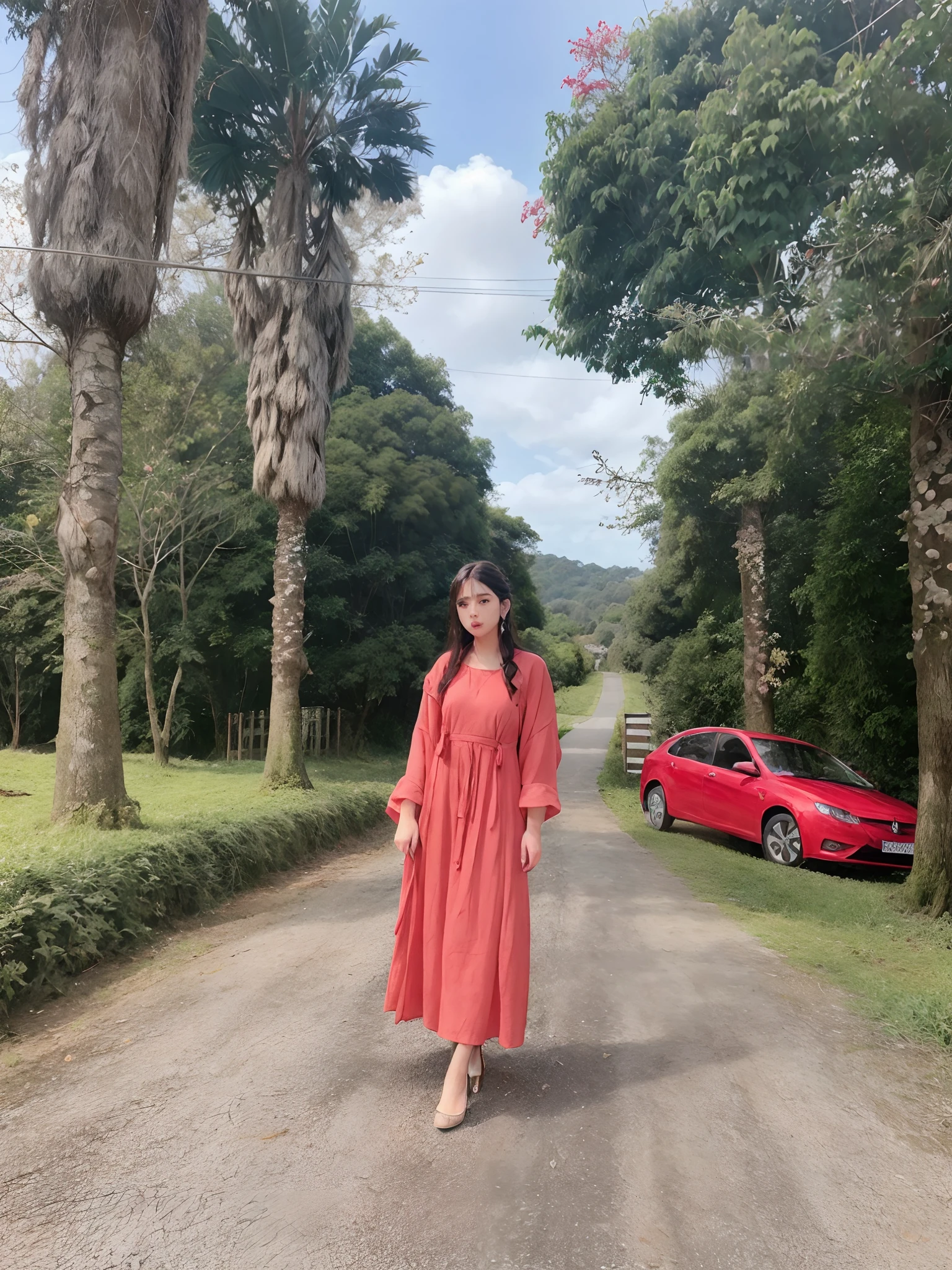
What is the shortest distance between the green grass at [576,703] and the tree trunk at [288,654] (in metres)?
28.8

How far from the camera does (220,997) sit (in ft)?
14.0

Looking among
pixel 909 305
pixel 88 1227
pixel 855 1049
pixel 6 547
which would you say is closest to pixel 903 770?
pixel 909 305

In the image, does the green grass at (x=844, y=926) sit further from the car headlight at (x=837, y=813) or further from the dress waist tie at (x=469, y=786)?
the dress waist tie at (x=469, y=786)

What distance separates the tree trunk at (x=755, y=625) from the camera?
13367 mm

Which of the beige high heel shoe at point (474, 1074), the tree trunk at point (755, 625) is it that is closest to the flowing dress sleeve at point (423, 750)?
the beige high heel shoe at point (474, 1074)

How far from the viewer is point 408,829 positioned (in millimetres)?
3291

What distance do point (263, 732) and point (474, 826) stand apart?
17959mm

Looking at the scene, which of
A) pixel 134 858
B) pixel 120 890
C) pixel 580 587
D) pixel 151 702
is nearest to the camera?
pixel 120 890

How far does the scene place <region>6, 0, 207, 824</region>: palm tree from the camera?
7.19 metres

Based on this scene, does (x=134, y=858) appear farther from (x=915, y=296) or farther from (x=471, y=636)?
(x=915, y=296)

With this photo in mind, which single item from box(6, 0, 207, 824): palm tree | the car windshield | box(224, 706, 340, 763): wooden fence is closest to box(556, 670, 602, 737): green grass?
box(224, 706, 340, 763): wooden fence

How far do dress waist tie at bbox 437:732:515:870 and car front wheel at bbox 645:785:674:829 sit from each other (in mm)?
8661

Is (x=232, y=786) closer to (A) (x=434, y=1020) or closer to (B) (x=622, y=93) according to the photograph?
(A) (x=434, y=1020)

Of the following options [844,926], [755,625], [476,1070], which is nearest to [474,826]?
[476,1070]
